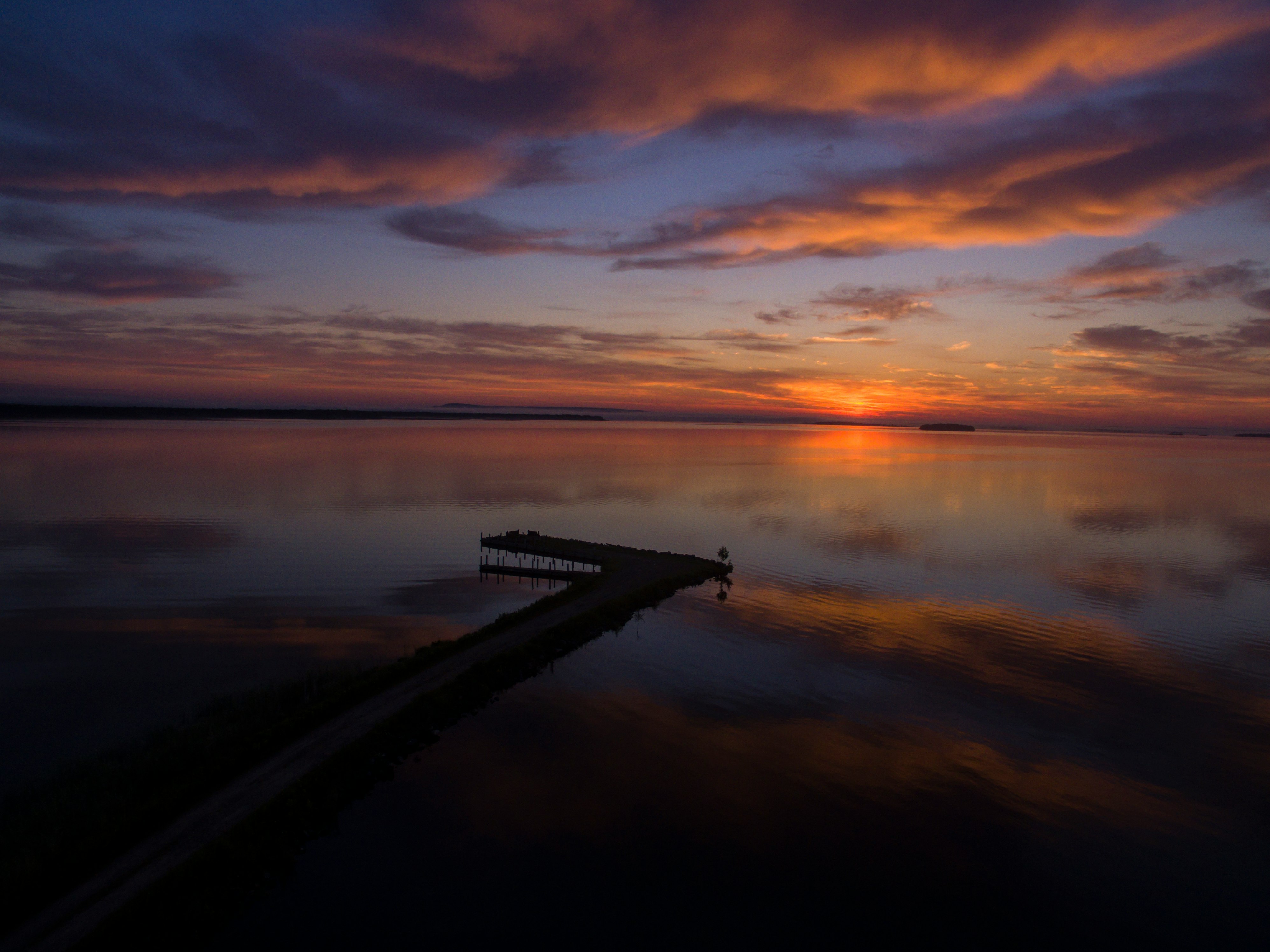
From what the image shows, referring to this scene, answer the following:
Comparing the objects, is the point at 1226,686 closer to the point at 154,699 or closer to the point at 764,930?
the point at 764,930

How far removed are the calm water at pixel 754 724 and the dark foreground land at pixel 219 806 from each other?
0.95 metres

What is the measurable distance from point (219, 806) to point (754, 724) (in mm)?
16594

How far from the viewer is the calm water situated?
15.8m

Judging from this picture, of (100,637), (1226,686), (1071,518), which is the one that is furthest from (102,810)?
(1071,518)

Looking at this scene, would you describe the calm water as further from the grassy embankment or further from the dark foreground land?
the grassy embankment

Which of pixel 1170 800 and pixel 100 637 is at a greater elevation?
pixel 1170 800

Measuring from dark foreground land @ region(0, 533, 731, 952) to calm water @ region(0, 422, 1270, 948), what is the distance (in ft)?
3.11

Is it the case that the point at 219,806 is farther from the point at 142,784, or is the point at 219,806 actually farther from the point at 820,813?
the point at 820,813

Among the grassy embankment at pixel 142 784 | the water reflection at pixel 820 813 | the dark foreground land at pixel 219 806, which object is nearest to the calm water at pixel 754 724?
the water reflection at pixel 820 813

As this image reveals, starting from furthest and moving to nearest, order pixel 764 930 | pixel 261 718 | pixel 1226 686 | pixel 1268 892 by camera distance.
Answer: pixel 1226 686, pixel 261 718, pixel 1268 892, pixel 764 930

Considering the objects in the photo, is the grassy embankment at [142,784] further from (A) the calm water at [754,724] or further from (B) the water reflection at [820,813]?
(B) the water reflection at [820,813]

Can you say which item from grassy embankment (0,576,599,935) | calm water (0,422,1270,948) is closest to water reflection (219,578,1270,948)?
calm water (0,422,1270,948)

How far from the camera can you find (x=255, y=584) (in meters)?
40.7

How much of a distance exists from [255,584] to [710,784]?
32762 millimetres
